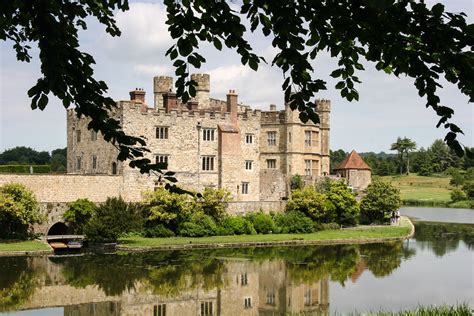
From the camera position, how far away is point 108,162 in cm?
3459

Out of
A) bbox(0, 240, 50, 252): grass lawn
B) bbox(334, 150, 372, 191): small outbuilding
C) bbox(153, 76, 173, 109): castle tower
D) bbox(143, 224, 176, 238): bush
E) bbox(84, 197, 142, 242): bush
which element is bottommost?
bbox(0, 240, 50, 252): grass lawn

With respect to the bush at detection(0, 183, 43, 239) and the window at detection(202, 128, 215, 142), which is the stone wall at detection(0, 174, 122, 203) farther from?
the window at detection(202, 128, 215, 142)

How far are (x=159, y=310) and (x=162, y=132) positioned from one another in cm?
1759

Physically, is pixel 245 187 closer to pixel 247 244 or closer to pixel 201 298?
pixel 247 244

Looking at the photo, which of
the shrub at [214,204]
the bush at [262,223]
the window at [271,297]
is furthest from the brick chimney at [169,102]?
the window at [271,297]

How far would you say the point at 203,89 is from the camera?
41438mm

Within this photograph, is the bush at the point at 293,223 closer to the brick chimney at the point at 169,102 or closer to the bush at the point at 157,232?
the bush at the point at 157,232

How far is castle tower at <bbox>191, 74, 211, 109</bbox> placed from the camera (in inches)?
1597

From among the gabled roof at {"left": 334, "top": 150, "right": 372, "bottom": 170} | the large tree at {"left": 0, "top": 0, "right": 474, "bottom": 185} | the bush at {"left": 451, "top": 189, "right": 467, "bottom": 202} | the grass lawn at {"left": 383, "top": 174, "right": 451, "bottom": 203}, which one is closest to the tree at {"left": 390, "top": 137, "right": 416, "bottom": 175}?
the grass lawn at {"left": 383, "top": 174, "right": 451, "bottom": 203}

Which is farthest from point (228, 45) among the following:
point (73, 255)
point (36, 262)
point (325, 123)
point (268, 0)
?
point (325, 123)

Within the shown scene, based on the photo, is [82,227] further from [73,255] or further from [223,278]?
[223,278]

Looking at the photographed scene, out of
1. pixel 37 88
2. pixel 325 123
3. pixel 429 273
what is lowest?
pixel 429 273

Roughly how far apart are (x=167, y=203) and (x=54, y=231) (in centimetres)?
605

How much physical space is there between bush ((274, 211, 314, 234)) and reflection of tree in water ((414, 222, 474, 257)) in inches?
245
